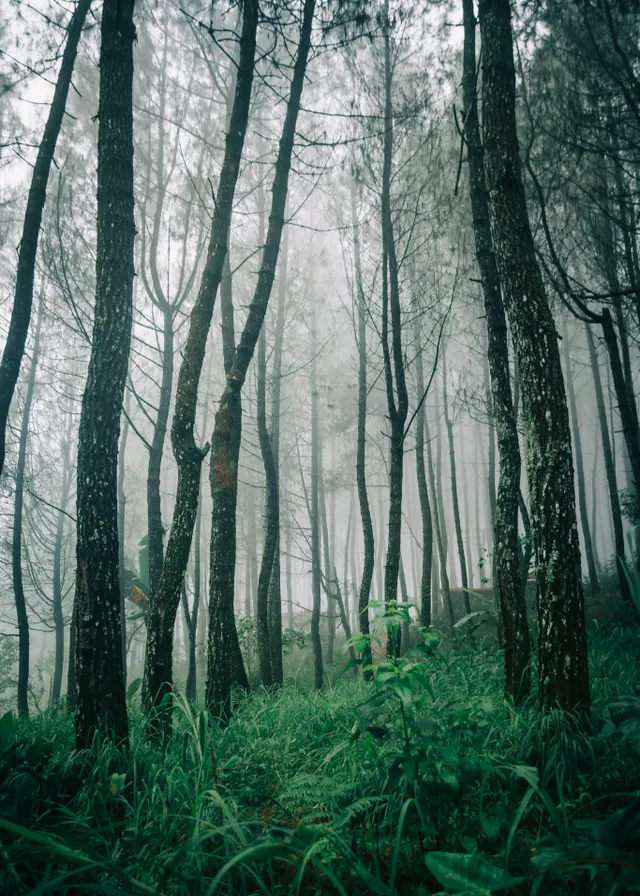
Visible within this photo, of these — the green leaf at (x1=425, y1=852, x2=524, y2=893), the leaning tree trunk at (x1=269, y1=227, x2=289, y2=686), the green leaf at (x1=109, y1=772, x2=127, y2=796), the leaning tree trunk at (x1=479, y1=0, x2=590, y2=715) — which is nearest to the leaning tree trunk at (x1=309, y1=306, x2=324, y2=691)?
the leaning tree trunk at (x1=269, y1=227, x2=289, y2=686)

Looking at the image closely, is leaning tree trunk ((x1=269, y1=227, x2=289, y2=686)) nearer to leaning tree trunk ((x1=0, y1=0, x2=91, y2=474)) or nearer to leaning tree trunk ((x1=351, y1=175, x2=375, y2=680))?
leaning tree trunk ((x1=351, y1=175, x2=375, y2=680))

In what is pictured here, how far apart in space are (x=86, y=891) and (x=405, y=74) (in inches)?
436

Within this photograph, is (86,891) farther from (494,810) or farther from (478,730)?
(478,730)

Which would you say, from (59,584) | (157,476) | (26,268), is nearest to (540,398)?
(26,268)

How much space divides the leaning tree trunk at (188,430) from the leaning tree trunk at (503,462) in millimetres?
2692

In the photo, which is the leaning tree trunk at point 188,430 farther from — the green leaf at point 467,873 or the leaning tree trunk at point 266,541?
the green leaf at point 467,873

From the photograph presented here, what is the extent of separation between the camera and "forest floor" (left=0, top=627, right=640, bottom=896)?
1403 mm

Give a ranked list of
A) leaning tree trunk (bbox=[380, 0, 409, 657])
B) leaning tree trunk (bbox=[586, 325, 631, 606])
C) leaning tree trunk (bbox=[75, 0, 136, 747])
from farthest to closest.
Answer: leaning tree trunk (bbox=[586, 325, 631, 606])
leaning tree trunk (bbox=[380, 0, 409, 657])
leaning tree trunk (bbox=[75, 0, 136, 747])

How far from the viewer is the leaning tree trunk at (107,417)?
3154 millimetres

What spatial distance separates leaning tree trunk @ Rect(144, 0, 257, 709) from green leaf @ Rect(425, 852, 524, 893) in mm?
3399

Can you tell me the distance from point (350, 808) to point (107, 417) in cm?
301

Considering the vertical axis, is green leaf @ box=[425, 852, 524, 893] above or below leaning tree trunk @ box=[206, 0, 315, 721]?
below

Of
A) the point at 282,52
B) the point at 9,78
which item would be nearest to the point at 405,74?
the point at 282,52

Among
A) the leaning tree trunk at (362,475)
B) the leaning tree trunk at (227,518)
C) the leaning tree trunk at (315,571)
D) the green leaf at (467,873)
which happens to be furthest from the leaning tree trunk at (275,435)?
the green leaf at (467,873)
